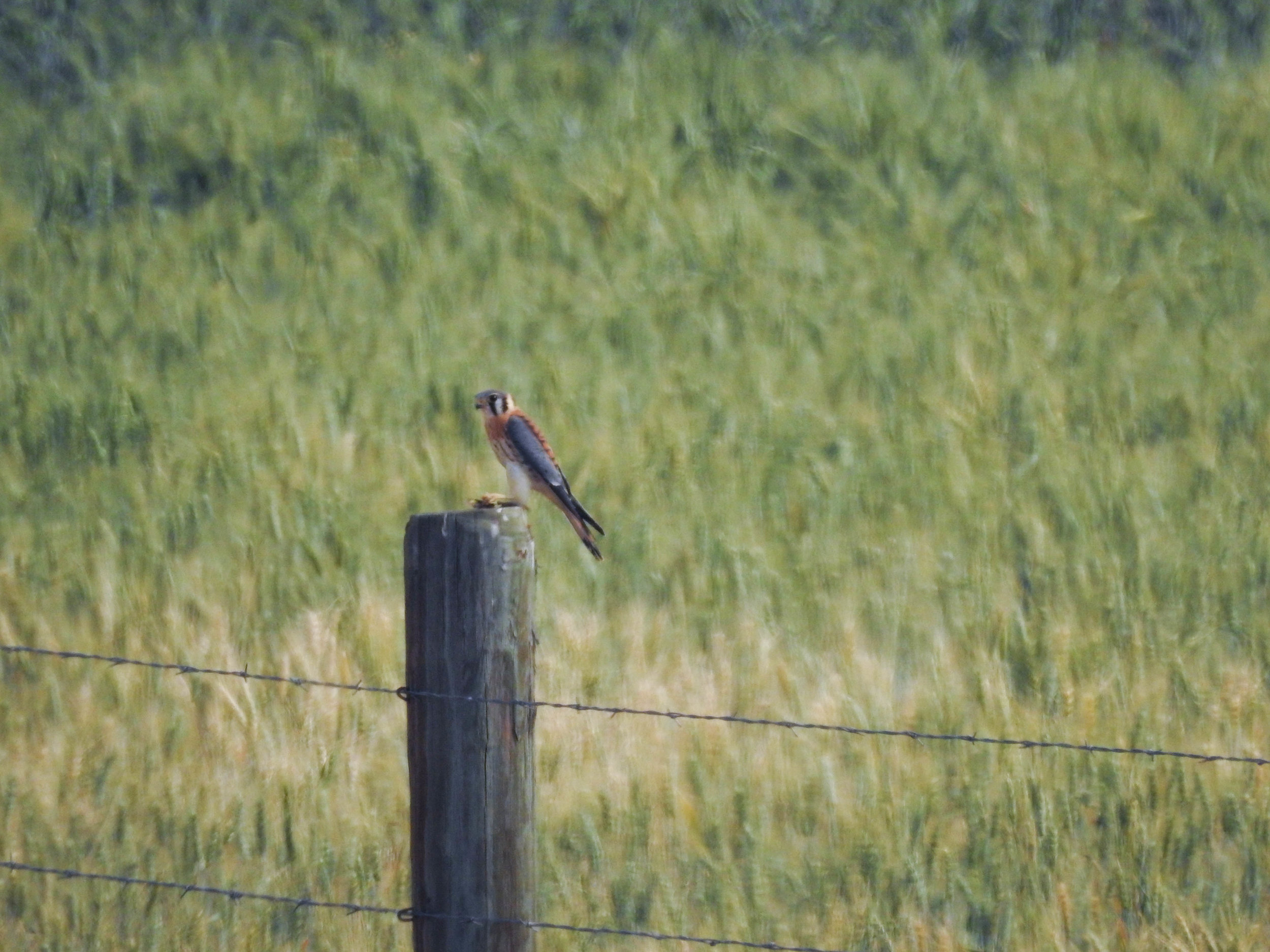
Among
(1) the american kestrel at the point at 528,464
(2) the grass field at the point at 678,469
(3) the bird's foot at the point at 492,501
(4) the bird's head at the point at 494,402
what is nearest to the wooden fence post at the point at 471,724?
(3) the bird's foot at the point at 492,501

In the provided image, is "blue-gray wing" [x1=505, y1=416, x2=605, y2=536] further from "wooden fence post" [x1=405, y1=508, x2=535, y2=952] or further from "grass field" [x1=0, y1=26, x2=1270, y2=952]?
"wooden fence post" [x1=405, y1=508, x2=535, y2=952]

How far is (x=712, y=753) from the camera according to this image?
4.87m

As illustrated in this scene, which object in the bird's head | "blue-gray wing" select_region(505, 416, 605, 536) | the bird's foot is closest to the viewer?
the bird's foot

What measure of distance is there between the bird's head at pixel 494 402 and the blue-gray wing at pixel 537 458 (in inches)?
10.1

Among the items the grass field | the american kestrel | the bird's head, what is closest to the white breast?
the american kestrel

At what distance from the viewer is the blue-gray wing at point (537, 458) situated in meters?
4.88

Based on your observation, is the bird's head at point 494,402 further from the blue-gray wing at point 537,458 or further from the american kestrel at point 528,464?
the blue-gray wing at point 537,458

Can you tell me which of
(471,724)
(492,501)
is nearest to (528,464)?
(492,501)

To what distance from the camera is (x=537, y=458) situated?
16.1 feet

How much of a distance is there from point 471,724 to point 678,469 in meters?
4.18

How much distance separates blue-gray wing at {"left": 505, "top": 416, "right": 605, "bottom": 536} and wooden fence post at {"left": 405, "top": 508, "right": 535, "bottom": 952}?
1.83 metres

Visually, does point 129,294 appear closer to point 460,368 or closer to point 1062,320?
point 460,368

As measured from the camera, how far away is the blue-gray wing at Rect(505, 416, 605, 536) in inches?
192

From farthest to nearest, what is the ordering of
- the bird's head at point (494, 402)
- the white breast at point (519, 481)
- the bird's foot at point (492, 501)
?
1. the bird's head at point (494, 402)
2. the white breast at point (519, 481)
3. the bird's foot at point (492, 501)
